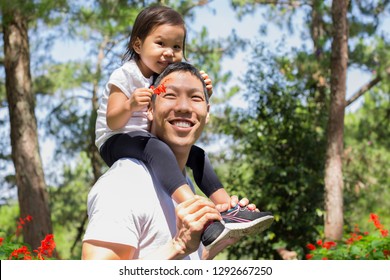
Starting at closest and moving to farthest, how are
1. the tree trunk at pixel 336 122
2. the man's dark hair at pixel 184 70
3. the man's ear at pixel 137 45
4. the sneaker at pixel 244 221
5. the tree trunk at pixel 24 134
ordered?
the sneaker at pixel 244 221 → the man's dark hair at pixel 184 70 → the man's ear at pixel 137 45 → the tree trunk at pixel 24 134 → the tree trunk at pixel 336 122

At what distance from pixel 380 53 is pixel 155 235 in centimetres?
1195

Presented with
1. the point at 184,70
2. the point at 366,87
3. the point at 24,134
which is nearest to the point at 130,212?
the point at 184,70

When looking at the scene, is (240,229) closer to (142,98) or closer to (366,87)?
(142,98)

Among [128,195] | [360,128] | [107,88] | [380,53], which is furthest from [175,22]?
[360,128]

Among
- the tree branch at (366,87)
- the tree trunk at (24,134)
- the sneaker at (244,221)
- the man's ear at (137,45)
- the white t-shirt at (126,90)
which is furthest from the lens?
the tree branch at (366,87)

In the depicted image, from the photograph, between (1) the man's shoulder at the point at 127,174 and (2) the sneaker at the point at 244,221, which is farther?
(2) the sneaker at the point at 244,221

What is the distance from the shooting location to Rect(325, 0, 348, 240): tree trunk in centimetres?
1041

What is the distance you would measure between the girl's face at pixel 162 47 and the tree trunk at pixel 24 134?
7221 millimetres

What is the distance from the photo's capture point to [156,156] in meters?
2.38

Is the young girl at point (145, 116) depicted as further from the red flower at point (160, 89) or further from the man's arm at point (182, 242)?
the man's arm at point (182, 242)

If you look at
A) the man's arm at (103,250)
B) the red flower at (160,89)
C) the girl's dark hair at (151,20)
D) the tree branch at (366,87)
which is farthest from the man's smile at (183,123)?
the tree branch at (366,87)

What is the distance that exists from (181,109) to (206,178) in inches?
27.2

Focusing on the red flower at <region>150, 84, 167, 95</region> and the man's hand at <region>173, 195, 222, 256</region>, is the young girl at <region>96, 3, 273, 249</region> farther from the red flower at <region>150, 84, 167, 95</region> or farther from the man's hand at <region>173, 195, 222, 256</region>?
the man's hand at <region>173, 195, 222, 256</region>

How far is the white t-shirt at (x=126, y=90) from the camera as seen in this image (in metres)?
2.65
